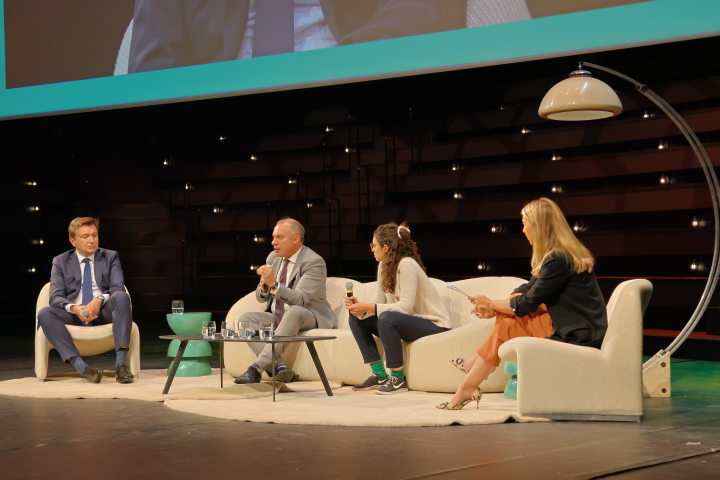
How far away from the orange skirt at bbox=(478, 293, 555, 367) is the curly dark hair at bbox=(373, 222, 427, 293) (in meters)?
0.94

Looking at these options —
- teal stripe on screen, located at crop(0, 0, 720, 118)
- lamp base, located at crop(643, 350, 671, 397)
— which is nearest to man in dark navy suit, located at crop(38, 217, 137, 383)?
teal stripe on screen, located at crop(0, 0, 720, 118)

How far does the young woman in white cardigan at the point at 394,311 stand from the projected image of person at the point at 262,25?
6.60 feet

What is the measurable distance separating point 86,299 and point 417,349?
218 centimetres

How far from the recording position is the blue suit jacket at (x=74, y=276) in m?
5.10

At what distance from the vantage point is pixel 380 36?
598cm

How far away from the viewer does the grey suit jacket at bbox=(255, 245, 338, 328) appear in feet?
15.5

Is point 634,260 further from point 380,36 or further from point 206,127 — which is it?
point 206,127

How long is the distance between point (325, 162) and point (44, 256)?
11.8 feet

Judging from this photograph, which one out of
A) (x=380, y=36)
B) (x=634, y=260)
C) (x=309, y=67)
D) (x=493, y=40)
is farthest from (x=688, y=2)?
(x=634, y=260)

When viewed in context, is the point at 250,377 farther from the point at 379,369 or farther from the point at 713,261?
the point at 713,261

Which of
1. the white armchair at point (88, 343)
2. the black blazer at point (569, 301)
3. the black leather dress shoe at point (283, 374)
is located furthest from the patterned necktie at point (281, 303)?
the black blazer at point (569, 301)

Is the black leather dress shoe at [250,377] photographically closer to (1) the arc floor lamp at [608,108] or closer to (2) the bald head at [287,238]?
(2) the bald head at [287,238]

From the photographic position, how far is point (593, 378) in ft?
A: 11.2

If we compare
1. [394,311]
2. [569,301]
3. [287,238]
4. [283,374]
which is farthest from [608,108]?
[283,374]
